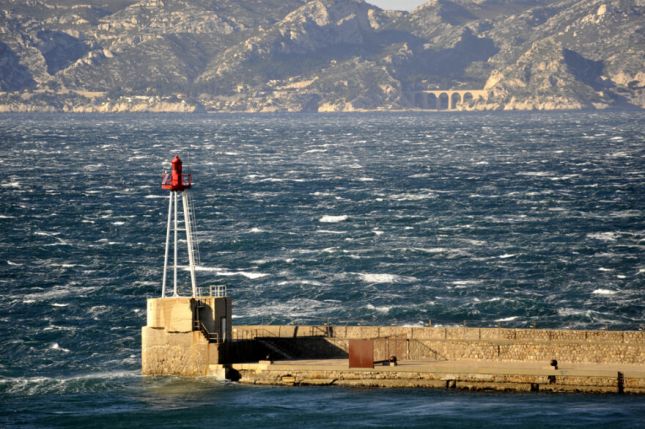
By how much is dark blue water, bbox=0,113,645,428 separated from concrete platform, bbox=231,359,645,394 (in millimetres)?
821

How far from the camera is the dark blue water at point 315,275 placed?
2375 inches

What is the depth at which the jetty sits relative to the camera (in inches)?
2425

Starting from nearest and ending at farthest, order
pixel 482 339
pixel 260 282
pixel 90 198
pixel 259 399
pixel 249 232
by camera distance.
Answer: pixel 259 399 → pixel 482 339 → pixel 260 282 → pixel 249 232 → pixel 90 198

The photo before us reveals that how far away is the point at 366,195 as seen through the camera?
15538 cm

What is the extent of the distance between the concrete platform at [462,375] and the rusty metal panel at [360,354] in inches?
15.7

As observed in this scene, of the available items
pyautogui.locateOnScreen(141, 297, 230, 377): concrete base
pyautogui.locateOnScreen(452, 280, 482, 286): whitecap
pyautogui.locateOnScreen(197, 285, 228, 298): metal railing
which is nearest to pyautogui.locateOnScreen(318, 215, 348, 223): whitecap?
pyautogui.locateOnScreen(452, 280, 482, 286): whitecap

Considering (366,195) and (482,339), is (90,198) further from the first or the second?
(482,339)

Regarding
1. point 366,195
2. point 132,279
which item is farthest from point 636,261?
point 366,195

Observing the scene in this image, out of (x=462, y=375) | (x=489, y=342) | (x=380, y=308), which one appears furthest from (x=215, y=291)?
(x=380, y=308)

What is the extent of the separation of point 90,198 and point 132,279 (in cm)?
5562

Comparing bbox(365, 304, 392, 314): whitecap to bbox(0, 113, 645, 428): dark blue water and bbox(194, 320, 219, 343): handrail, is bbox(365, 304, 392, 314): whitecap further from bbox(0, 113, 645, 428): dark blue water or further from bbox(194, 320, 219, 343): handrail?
bbox(194, 320, 219, 343): handrail

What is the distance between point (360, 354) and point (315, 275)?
3464cm

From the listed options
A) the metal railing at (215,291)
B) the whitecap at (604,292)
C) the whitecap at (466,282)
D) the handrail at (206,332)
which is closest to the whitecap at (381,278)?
the whitecap at (466,282)

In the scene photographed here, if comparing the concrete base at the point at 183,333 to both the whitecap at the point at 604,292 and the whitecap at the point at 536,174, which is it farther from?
the whitecap at the point at 536,174
